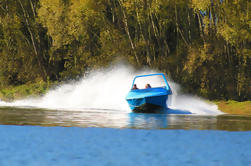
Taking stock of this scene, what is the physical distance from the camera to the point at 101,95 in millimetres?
34469

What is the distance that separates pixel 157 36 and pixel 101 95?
679cm

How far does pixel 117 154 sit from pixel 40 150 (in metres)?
1.76

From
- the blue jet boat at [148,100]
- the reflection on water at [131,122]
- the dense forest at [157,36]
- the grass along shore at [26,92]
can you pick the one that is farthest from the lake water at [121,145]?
the grass along shore at [26,92]

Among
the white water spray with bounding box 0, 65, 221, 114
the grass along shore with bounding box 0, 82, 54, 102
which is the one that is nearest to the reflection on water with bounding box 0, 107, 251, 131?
the white water spray with bounding box 0, 65, 221, 114

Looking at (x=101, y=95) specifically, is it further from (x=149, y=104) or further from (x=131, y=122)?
(x=131, y=122)

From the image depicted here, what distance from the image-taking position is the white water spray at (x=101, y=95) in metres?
32.1

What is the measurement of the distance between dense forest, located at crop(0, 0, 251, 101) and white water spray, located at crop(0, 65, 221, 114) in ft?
2.97

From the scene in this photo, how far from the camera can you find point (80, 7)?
3506cm

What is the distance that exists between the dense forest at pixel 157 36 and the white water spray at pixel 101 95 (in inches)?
35.6

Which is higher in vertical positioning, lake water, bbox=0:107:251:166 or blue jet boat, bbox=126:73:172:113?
lake water, bbox=0:107:251:166

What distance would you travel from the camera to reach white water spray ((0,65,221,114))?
3208cm

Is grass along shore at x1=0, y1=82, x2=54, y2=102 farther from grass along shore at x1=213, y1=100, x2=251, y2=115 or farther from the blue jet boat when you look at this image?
the blue jet boat

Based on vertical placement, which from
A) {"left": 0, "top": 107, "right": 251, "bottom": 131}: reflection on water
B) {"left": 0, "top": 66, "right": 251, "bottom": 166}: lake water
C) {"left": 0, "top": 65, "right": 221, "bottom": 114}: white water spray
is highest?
{"left": 0, "top": 66, "right": 251, "bottom": 166}: lake water

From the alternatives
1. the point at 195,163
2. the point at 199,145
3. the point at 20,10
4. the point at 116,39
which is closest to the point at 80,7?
the point at 116,39
